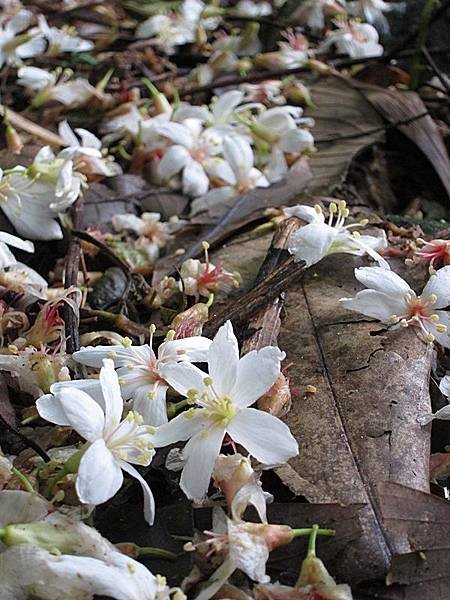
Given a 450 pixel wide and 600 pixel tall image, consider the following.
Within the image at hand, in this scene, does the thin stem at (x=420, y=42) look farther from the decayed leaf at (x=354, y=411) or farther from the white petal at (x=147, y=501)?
the white petal at (x=147, y=501)

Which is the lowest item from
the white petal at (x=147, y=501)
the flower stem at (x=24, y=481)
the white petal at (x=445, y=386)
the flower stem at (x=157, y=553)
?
the flower stem at (x=157, y=553)

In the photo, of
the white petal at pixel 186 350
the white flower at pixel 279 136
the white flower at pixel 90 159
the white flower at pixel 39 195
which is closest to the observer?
the white petal at pixel 186 350

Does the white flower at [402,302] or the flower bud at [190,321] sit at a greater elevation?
the white flower at [402,302]

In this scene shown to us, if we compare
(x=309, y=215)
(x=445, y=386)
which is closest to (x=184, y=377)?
(x=445, y=386)

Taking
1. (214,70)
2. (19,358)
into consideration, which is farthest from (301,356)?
A: (214,70)

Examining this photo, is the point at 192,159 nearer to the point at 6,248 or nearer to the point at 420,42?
the point at 6,248

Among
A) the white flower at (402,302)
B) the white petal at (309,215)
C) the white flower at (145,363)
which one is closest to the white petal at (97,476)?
the white flower at (145,363)

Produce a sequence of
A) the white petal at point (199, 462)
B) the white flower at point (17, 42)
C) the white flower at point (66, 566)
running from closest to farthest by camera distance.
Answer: the white flower at point (66, 566) → the white petal at point (199, 462) → the white flower at point (17, 42)

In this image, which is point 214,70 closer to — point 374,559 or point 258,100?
point 258,100
